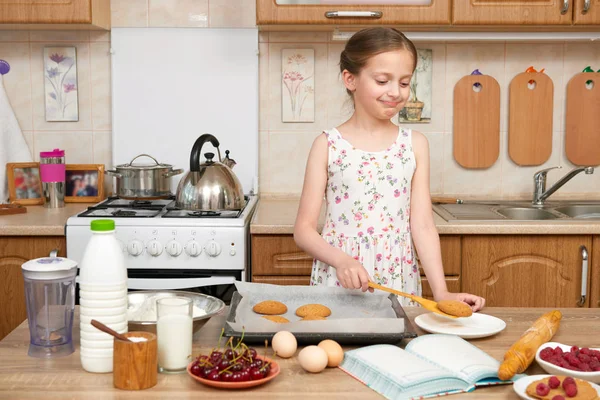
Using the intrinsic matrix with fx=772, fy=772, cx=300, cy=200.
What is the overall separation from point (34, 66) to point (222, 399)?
2.22m

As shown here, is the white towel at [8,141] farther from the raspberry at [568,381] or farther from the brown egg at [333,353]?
the raspberry at [568,381]

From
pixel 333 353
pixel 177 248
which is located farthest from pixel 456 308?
pixel 177 248

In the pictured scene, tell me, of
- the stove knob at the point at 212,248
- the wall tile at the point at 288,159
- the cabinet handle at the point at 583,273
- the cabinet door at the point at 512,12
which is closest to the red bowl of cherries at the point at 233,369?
the stove knob at the point at 212,248

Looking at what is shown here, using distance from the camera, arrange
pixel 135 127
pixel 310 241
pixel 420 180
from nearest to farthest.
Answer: pixel 310 241 → pixel 420 180 → pixel 135 127

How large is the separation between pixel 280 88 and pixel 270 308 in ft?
5.48

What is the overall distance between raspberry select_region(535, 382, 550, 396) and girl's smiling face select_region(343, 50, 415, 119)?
836mm

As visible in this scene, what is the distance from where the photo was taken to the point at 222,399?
1101 mm

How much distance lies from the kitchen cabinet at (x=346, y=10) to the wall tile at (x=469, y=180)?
2.01 ft

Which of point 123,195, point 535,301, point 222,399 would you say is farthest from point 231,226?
point 222,399

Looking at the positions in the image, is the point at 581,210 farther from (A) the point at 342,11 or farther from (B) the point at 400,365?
(B) the point at 400,365

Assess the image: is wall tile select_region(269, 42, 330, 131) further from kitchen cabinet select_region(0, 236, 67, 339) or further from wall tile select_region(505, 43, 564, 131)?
kitchen cabinet select_region(0, 236, 67, 339)

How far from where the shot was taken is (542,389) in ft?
3.46

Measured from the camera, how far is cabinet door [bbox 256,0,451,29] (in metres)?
2.56

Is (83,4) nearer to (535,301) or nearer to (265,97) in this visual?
(265,97)
